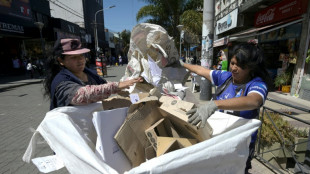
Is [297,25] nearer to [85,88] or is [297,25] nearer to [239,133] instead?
[239,133]

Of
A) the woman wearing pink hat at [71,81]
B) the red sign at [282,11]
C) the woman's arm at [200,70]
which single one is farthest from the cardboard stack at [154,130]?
the red sign at [282,11]

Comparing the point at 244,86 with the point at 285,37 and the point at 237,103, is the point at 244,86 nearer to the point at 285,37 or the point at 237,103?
the point at 237,103

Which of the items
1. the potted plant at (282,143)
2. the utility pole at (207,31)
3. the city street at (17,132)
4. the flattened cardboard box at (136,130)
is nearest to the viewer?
the flattened cardboard box at (136,130)

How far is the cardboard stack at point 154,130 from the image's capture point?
1.28m

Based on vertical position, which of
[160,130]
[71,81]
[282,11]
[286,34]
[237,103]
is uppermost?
[282,11]

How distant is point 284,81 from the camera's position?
6871 mm

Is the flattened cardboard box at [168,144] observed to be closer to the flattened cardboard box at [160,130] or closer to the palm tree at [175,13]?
the flattened cardboard box at [160,130]

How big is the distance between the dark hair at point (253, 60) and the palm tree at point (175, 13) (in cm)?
1379

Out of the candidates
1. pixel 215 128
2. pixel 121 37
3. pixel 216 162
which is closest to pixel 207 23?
pixel 215 128

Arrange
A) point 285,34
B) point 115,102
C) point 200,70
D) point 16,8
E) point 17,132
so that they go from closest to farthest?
1. point 115,102
2. point 200,70
3. point 17,132
4. point 285,34
5. point 16,8

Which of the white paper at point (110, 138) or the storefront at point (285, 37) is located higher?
the storefront at point (285, 37)

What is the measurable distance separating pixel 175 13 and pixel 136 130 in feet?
52.2

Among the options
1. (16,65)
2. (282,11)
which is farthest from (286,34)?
(16,65)

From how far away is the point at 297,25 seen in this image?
625 cm
